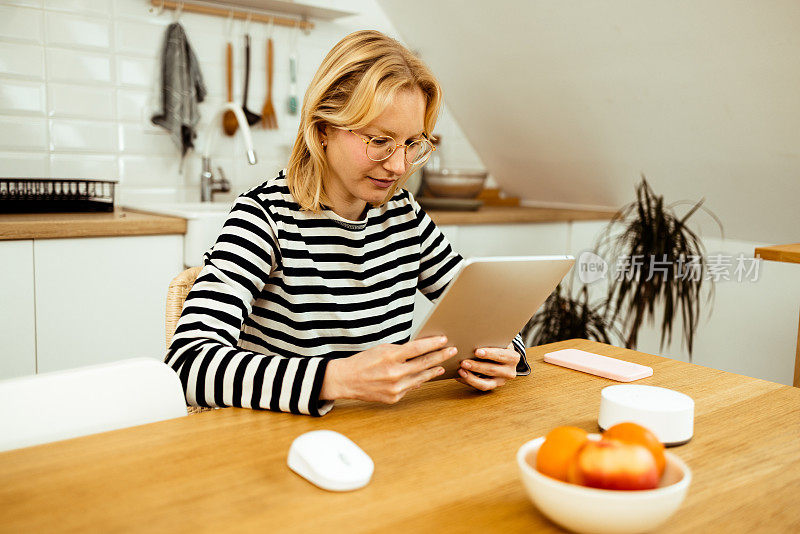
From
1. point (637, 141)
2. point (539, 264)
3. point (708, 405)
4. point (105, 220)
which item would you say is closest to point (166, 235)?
point (105, 220)

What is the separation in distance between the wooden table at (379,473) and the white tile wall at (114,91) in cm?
199

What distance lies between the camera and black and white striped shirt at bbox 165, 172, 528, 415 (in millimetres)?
1036

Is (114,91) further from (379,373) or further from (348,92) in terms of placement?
(379,373)

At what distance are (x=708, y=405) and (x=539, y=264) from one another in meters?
0.35

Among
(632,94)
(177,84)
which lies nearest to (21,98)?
(177,84)

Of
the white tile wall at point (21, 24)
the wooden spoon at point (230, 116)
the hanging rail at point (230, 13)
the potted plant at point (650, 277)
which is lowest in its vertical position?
the potted plant at point (650, 277)

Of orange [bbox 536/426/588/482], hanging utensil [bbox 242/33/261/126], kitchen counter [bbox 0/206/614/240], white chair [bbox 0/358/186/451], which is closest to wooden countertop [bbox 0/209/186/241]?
kitchen counter [bbox 0/206/614/240]

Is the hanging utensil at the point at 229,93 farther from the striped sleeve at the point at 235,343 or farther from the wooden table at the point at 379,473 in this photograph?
the wooden table at the point at 379,473

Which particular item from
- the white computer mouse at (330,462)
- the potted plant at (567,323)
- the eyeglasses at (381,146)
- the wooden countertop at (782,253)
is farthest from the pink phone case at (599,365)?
the potted plant at (567,323)

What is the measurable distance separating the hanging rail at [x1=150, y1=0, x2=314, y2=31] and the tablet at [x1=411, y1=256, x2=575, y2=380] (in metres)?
2.15

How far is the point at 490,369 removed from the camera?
1.13m

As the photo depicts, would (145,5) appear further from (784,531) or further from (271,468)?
(784,531)

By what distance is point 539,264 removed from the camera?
3.48 ft

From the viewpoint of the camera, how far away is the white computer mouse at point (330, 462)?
2.49 ft
